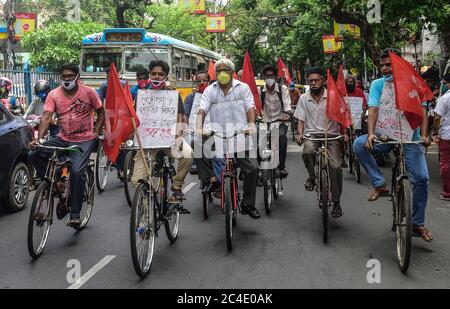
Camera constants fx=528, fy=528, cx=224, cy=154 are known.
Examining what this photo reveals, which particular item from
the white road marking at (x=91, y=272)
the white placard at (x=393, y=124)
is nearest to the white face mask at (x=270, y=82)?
the white placard at (x=393, y=124)

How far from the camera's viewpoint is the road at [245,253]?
4504mm

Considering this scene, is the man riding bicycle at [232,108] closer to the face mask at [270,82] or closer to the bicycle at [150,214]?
the bicycle at [150,214]

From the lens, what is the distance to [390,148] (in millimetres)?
5633

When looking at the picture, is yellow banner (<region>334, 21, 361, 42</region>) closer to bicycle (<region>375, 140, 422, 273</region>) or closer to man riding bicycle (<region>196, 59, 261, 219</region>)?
man riding bicycle (<region>196, 59, 261, 219</region>)

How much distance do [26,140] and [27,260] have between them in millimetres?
2967

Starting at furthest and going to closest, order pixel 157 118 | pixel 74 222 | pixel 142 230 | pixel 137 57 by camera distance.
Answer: pixel 137 57
pixel 74 222
pixel 157 118
pixel 142 230

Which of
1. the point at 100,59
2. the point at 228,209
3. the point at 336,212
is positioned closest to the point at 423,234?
the point at 336,212

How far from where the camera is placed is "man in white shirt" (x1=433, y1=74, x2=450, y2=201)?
7.71m

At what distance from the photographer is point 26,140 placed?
25.2 feet

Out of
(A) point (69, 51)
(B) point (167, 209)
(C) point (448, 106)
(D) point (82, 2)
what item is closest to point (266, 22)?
→ (D) point (82, 2)

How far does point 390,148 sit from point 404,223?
3.29 ft

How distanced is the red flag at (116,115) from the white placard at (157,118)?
294 millimetres

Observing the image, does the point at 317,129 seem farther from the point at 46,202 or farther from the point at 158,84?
the point at 46,202

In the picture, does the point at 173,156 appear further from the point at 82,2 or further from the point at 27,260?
the point at 82,2
